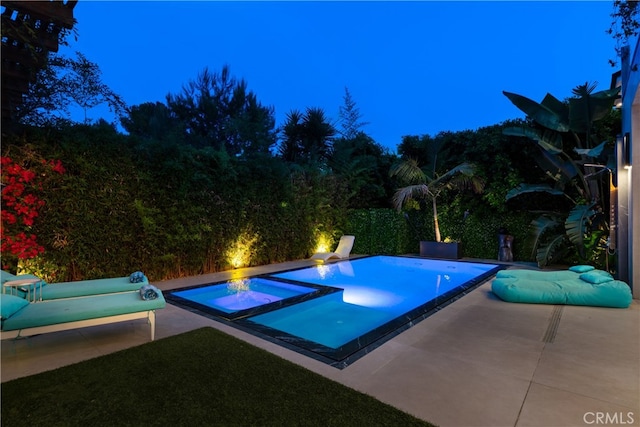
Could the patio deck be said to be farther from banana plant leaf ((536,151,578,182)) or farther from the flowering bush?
banana plant leaf ((536,151,578,182))

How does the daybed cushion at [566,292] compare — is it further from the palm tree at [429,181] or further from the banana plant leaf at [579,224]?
the palm tree at [429,181]

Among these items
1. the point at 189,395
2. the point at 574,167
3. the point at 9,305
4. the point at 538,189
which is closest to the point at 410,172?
the point at 538,189

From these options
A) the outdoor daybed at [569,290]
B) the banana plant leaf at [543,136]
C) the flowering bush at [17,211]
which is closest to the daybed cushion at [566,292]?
the outdoor daybed at [569,290]

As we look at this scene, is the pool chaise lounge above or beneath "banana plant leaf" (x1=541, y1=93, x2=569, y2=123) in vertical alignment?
beneath

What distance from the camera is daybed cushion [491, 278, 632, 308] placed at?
5.18 meters

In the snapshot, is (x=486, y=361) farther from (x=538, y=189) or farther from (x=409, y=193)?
(x=409, y=193)

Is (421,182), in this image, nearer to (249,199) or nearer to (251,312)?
(249,199)

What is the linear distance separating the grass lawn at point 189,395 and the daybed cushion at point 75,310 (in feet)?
1.78

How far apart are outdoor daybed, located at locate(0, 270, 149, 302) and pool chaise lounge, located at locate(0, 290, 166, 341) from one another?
0.51 metres

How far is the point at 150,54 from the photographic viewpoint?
45719mm

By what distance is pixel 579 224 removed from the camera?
7.64 meters

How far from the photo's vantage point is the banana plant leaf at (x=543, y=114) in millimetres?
8445

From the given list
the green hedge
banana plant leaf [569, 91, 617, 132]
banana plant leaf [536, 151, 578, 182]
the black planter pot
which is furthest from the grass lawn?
the black planter pot

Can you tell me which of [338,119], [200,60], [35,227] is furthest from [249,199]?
[200,60]
